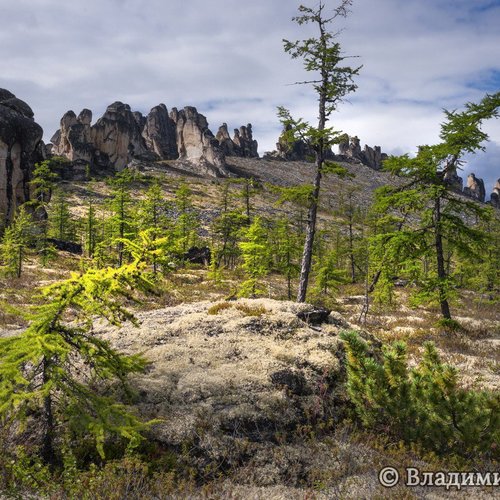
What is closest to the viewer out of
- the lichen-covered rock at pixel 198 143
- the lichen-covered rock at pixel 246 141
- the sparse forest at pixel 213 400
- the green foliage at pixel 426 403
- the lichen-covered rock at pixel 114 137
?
the sparse forest at pixel 213 400

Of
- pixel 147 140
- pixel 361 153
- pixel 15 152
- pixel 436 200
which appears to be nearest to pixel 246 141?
pixel 147 140

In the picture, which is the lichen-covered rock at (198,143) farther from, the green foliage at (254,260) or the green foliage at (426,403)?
the green foliage at (426,403)

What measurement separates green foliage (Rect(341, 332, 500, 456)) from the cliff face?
101m

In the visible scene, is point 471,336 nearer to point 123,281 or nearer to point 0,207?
point 123,281

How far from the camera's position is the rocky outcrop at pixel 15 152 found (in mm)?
41938

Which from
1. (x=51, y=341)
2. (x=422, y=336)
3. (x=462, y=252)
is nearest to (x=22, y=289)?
(x=51, y=341)

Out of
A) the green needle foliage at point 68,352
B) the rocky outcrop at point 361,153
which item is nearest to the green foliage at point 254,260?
the green needle foliage at point 68,352

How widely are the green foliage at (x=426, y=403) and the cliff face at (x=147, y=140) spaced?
10121 centimetres

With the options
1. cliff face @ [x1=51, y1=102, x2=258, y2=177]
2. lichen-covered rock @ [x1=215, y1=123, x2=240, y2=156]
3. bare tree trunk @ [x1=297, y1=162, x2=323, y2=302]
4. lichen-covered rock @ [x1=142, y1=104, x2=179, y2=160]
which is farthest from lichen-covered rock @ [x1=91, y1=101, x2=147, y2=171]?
bare tree trunk @ [x1=297, y1=162, x2=323, y2=302]

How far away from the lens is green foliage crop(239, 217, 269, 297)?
67.7 ft

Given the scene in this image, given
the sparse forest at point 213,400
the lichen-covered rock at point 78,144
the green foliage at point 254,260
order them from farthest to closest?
the lichen-covered rock at point 78,144, the green foliage at point 254,260, the sparse forest at point 213,400

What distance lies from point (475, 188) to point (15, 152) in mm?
190852

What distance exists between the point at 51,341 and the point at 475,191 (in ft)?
669

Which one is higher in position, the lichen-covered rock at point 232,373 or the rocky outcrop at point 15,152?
the rocky outcrop at point 15,152
